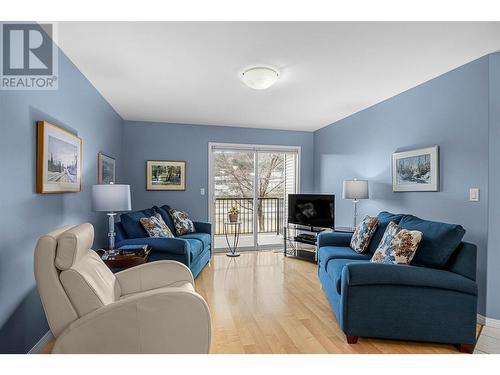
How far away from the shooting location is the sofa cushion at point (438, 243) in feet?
7.01

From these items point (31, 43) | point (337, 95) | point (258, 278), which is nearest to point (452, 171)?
point (337, 95)

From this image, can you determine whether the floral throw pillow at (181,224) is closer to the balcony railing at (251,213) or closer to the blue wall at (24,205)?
the balcony railing at (251,213)

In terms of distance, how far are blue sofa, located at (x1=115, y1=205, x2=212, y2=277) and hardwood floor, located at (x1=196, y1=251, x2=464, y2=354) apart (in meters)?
0.32

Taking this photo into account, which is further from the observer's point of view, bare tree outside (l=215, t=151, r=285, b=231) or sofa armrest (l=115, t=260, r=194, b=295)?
bare tree outside (l=215, t=151, r=285, b=231)

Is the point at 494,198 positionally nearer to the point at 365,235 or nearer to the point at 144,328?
the point at 365,235

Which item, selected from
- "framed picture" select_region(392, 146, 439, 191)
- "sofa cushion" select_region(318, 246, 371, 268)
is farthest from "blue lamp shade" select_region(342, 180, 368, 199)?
"sofa cushion" select_region(318, 246, 371, 268)

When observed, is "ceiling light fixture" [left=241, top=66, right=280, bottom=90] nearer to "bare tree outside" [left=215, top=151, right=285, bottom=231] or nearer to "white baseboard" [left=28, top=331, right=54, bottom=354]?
"bare tree outside" [left=215, top=151, right=285, bottom=231]

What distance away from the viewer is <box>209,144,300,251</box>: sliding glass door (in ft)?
17.2

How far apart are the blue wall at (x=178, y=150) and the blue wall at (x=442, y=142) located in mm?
2071

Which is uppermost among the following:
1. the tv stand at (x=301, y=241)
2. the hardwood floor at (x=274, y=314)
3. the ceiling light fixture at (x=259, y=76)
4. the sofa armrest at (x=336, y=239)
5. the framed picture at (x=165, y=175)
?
the ceiling light fixture at (x=259, y=76)

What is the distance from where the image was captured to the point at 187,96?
3.49 meters

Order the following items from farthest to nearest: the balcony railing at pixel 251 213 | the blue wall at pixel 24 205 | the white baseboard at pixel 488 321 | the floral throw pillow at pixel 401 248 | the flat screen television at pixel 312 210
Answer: the balcony railing at pixel 251 213 → the flat screen television at pixel 312 210 → the white baseboard at pixel 488 321 → the floral throw pillow at pixel 401 248 → the blue wall at pixel 24 205

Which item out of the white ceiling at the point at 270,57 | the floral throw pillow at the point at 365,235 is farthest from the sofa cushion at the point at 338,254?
the white ceiling at the point at 270,57

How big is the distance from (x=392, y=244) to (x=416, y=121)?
5.45ft
